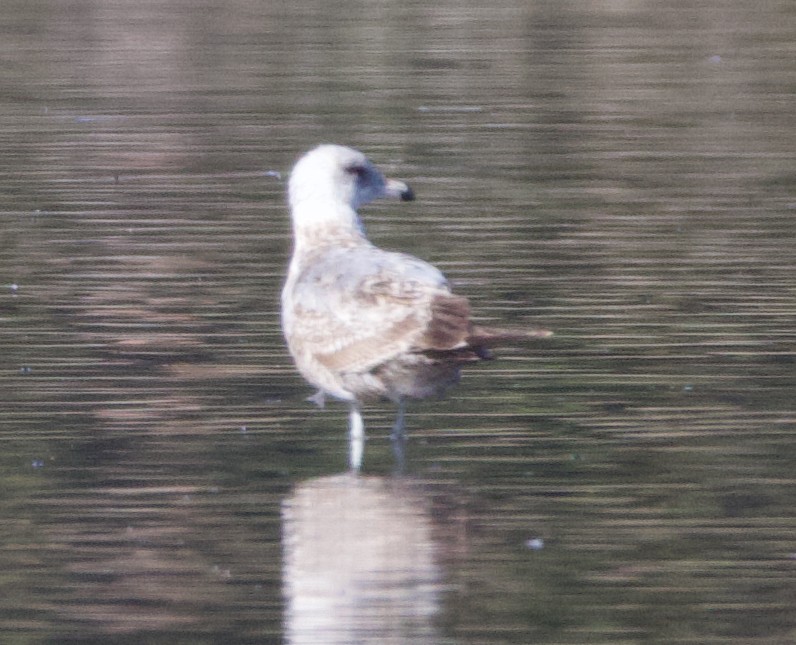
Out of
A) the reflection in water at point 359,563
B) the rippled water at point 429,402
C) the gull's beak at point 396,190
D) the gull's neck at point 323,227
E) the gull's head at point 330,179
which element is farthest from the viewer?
the gull's beak at point 396,190

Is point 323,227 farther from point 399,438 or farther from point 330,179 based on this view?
point 399,438

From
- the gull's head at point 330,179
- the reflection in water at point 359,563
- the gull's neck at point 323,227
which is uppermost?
the gull's head at point 330,179

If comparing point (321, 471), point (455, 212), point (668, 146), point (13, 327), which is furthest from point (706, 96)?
point (321, 471)

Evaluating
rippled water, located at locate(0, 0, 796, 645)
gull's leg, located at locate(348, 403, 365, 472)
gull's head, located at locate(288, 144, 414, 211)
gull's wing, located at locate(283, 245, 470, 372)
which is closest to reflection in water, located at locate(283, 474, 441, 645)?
rippled water, located at locate(0, 0, 796, 645)

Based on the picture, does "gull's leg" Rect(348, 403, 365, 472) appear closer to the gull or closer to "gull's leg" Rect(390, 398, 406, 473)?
the gull

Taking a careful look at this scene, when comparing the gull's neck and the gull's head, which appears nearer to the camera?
the gull's neck

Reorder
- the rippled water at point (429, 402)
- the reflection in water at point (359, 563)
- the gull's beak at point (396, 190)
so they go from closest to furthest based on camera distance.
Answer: the reflection in water at point (359, 563), the rippled water at point (429, 402), the gull's beak at point (396, 190)

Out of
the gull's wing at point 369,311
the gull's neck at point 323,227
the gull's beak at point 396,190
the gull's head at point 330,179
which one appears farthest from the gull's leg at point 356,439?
the gull's beak at point 396,190

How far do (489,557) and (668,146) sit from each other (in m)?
9.57

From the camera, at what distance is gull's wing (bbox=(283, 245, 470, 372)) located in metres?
8.19

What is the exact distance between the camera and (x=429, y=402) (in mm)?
9695

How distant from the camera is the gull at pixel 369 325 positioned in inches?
322

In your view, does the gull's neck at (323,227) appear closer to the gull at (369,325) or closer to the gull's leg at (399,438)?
the gull at (369,325)

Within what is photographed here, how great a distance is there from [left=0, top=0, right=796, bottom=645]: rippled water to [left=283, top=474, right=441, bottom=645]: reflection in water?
2cm
